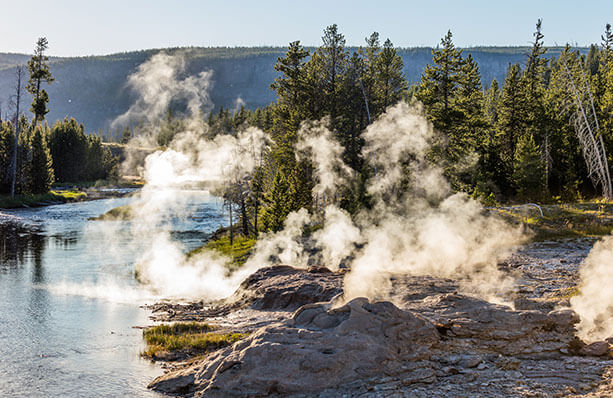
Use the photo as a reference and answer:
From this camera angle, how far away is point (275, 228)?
1438 inches

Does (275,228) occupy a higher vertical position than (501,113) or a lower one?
lower

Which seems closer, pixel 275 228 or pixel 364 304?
pixel 364 304

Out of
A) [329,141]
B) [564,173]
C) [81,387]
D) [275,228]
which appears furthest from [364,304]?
[564,173]

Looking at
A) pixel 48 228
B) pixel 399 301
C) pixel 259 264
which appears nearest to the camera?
pixel 399 301

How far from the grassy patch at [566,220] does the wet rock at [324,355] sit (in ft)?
52.4

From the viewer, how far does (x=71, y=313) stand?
21.1m

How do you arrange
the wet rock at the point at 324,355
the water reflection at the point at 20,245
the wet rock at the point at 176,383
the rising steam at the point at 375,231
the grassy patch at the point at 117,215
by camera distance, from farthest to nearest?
the grassy patch at the point at 117,215 → the water reflection at the point at 20,245 → the rising steam at the point at 375,231 → the wet rock at the point at 176,383 → the wet rock at the point at 324,355

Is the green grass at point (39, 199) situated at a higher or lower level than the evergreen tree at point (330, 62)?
lower

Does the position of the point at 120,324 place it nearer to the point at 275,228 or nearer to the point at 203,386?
the point at 203,386

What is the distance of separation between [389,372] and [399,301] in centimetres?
515

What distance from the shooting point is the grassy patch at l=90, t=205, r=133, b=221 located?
58.8m

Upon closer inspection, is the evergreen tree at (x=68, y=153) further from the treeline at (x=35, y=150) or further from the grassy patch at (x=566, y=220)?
the grassy patch at (x=566, y=220)

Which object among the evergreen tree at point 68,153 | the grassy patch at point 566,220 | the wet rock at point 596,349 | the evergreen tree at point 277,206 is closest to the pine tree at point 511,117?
the grassy patch at point 566,220

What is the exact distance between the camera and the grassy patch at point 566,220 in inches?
993
